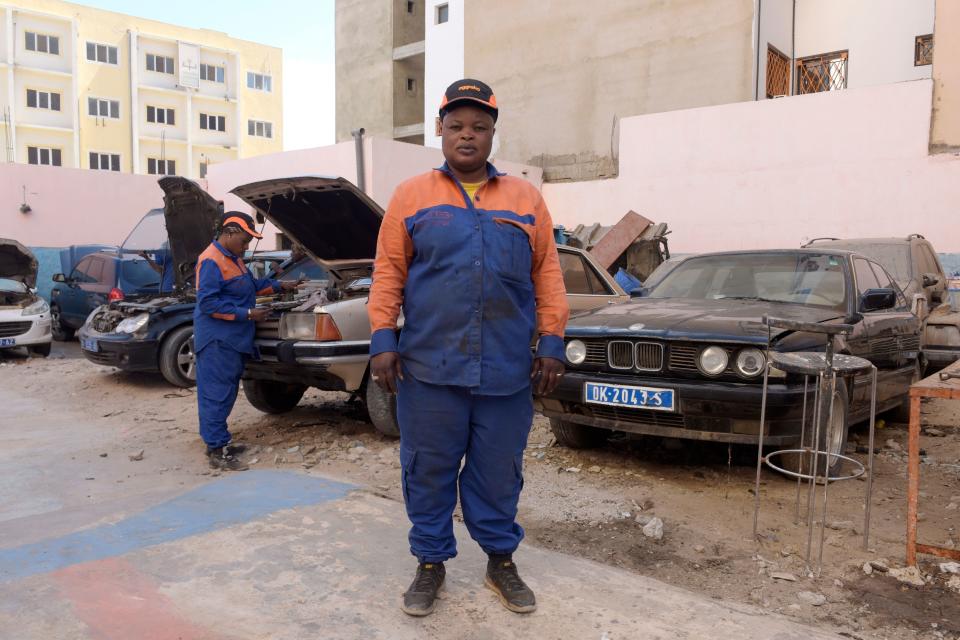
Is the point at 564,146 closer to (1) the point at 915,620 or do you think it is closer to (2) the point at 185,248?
(2) the point at 185,248

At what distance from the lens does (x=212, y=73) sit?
144ft

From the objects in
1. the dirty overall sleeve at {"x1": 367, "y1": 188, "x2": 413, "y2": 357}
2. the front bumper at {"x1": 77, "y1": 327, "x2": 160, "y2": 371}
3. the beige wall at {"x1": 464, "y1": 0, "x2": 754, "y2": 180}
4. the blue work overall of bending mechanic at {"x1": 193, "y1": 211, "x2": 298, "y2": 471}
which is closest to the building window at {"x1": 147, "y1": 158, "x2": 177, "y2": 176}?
the beige wall at {"x1": 464, "y1": 0, "x2": 754, "y2": 180}

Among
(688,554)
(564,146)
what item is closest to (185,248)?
(688,554)

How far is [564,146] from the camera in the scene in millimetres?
21016

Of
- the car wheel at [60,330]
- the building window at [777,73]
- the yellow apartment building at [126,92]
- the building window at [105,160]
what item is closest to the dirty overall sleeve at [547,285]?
the car wheel at [60,330]

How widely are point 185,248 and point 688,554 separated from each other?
666 centimetres

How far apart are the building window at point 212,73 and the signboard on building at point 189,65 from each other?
56cm

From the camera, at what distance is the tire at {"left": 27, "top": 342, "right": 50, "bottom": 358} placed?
35.1 feet

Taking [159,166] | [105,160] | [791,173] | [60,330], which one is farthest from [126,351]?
[159,166]

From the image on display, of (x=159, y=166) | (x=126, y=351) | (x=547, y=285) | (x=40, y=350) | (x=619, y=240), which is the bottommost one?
(x=40, y=350)

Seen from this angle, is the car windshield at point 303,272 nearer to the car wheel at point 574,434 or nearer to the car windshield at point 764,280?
the car wheel at point 574,434

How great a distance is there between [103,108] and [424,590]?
4451 cm

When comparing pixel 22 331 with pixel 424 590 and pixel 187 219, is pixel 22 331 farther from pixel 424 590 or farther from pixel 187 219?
pixel 424 590

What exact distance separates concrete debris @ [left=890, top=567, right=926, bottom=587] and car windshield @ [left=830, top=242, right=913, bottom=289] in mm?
5722
